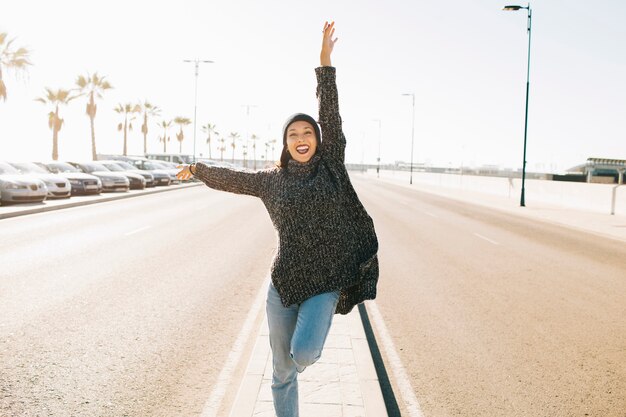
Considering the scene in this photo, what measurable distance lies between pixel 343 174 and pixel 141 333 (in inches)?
146

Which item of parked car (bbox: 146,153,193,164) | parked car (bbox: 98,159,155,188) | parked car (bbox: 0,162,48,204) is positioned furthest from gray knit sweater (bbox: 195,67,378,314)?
parked car (bbox: 146,153,193,164)

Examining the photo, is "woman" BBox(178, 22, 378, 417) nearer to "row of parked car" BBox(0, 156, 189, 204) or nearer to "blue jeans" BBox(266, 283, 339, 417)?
"blue jeans" BBox(266, 283, 339, 417)

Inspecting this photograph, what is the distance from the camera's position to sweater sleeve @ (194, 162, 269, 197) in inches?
125

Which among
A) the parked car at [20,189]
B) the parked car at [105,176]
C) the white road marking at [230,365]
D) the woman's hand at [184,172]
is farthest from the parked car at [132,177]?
the woman's hand at [184,172]

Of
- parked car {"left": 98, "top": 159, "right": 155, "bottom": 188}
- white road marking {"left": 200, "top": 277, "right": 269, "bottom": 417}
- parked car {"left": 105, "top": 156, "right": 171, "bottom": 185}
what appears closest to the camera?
white road marking {"left": 200, "top": 277, "right": 269, "bottom": 417}

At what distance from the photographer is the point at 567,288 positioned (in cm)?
859

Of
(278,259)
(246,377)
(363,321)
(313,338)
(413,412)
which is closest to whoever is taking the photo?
Answer: (313,338)

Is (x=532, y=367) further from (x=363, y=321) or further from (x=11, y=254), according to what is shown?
(x=11, y=254)

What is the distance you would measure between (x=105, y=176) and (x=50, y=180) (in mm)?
6055

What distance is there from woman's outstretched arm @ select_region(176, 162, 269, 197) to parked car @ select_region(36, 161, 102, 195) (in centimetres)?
2184

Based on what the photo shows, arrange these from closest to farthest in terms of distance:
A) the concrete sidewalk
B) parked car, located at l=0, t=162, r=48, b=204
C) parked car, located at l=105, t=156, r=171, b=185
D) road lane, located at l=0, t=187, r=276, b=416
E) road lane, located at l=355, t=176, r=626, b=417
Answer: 1. the concrete sidewalk
2. road lane, located at l=0, t=187, r=276, b=416
3. road lane, located at l=355, t=176, r=626, b=417
4. parked car, located at l=0, t=162, r=48, b=204
5. parked car, located at l=105, t=156, r=171, b=185

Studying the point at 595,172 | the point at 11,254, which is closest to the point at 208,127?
the point at 595,172

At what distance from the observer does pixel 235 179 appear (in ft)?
10.8

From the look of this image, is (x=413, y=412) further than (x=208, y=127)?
No
